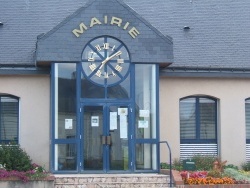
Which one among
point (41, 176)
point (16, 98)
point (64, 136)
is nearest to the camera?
point (41, 176)

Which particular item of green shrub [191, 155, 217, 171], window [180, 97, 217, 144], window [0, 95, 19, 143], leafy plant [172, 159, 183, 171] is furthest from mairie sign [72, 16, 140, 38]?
green shrub [191, 155, 217, 171]

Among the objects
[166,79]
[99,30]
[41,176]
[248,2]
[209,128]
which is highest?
[248,2]

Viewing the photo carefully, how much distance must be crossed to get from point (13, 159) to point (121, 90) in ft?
13.6

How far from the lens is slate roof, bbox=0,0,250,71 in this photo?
23625 millimetres

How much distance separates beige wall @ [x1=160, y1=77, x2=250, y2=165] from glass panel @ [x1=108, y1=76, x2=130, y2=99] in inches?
82.4

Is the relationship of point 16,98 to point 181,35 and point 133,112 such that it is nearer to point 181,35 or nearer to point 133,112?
point 133,112

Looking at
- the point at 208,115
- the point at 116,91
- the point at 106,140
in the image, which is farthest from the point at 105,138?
the point at 208,115

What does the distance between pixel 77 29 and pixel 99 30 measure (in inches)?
28.5

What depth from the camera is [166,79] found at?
23.2 meters

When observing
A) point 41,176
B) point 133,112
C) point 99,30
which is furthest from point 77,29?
point 41,176

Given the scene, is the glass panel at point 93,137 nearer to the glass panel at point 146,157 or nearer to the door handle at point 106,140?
the door handle at point 106,140

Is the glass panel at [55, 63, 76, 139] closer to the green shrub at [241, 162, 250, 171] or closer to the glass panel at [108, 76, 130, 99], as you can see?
the glass panel at [108, 76, 130, 99]

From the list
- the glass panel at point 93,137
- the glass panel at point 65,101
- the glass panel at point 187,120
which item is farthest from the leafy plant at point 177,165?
the glass panel at point 65,101

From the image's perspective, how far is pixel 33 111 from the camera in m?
22.2
